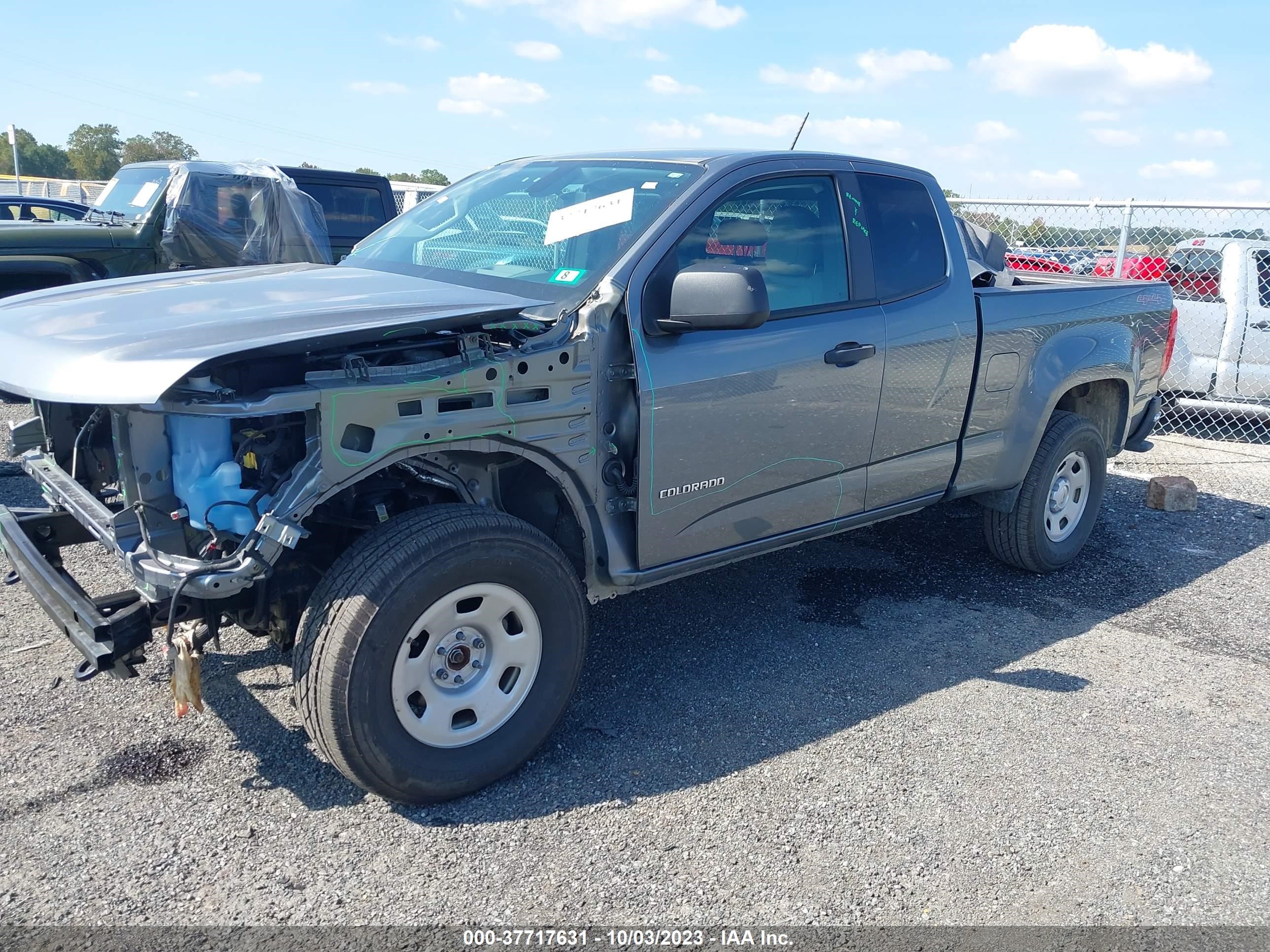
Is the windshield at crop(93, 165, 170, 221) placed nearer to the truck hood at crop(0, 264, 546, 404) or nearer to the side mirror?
the truck hood at crop(0, 264, 546, 404)

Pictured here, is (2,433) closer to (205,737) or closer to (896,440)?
(205,737)

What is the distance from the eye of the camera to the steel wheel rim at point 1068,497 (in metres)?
5.27

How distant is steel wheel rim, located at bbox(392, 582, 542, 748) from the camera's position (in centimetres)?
294

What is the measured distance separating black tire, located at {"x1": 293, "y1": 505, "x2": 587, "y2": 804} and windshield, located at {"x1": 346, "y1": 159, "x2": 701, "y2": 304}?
2.96 ft

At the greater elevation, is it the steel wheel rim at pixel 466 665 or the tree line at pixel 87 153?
the tree line at pixel 87 153

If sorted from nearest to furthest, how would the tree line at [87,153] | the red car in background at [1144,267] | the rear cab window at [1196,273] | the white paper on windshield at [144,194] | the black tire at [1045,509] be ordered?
the black tire at [1045,509], the white paper on windshield at [144,194], the rear cab window at [1196,273], the red car in background at [1144,267], the tree line at [87,153]

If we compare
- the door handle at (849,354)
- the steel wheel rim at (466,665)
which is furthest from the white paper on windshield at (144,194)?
the steel wheel rim at (466,665)

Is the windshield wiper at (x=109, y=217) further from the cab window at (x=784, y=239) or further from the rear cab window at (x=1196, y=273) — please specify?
the rear cab window at (x=1196, y=273)

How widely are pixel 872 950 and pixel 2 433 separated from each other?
22.3ft

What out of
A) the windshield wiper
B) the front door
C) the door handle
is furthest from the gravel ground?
the windshield wiper

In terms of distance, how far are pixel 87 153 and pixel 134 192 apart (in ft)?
209

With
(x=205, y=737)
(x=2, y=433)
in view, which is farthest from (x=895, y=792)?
(x=2, y=433)

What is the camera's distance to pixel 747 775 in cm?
328

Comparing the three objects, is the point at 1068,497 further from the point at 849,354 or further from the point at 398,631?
the point at 398,631
